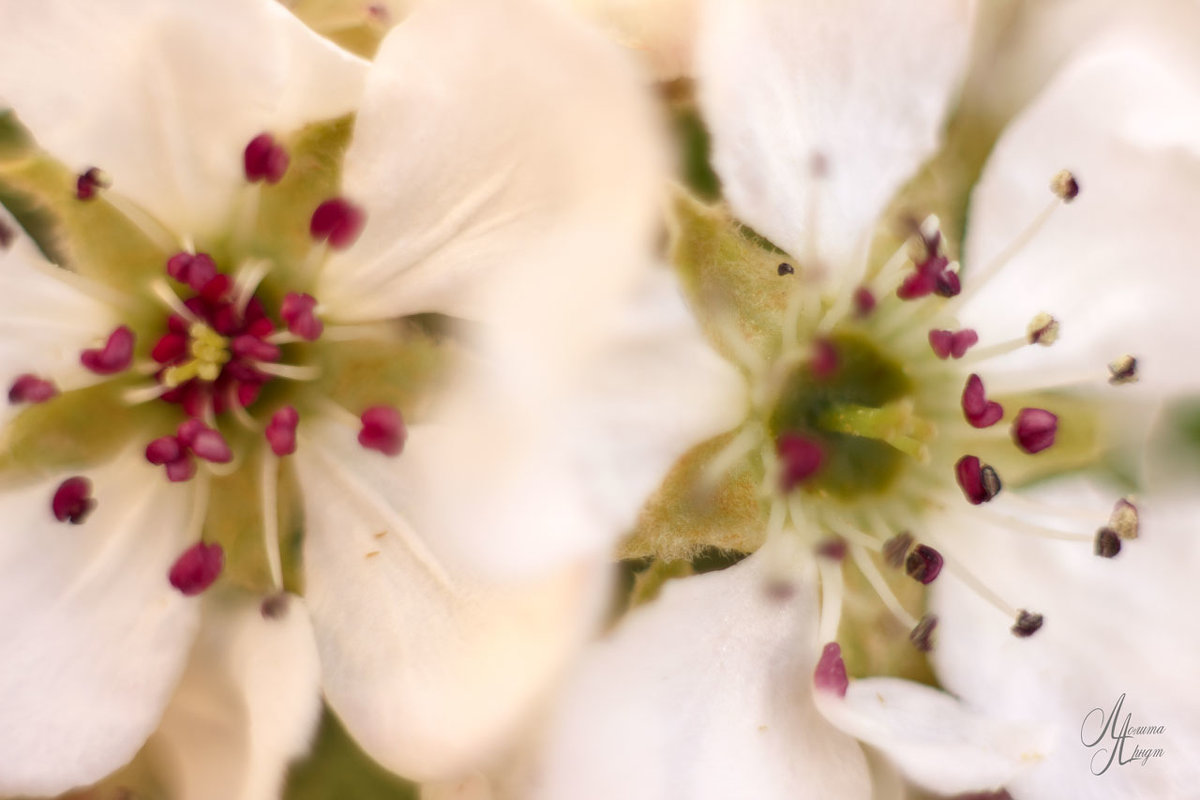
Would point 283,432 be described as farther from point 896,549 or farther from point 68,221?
point 896,549

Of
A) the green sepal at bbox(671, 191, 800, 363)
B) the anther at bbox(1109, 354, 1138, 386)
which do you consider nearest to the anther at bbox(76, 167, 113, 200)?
the green sepal at bbox(671, 191, 800, 363)

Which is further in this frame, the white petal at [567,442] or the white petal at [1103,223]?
the white petal at [1103,223]

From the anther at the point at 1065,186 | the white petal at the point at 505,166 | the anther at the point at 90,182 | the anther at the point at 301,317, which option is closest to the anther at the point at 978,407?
the anther at the point at 1065,186

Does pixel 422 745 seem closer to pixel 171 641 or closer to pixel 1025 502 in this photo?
pixel 171 641

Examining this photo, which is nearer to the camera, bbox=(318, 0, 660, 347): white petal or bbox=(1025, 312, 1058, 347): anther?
bbox=(318, 0, 660, 347): white petal

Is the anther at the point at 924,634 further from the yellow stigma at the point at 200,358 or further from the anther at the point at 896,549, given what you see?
the yellow stigma at the point at 200,358

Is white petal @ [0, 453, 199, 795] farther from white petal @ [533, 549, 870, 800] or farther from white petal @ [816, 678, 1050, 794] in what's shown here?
white petal @ [816, 678, 1050, 794]

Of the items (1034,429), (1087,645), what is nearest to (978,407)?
(1034,429)
